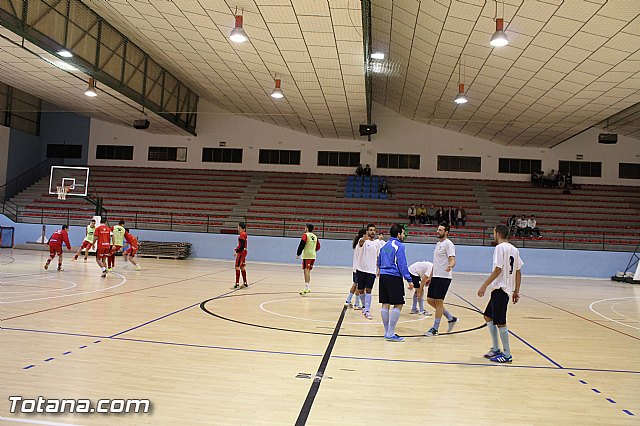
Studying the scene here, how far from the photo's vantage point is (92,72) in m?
17.6

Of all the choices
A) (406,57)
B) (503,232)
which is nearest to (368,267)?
(503,232)

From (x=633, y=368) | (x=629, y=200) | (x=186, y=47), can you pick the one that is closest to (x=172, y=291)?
(x=633, y=368)

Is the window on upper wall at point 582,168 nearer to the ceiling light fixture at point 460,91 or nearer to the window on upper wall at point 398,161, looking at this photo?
the window on upper wall at point 398,161

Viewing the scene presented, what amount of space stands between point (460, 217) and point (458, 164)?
6.76 meters

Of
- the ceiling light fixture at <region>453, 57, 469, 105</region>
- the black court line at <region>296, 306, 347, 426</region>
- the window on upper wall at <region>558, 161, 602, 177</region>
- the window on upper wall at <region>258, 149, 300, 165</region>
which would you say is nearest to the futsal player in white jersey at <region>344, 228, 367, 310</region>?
the black court line at <region>296, 306, 347, 426</region>

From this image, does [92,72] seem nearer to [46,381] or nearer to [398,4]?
[398,4]

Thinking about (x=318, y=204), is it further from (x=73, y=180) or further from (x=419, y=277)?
(x=419, y=277)

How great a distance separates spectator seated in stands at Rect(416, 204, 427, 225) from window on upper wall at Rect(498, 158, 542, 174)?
791 centimetres

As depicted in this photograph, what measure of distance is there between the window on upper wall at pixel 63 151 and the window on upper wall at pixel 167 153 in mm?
5108

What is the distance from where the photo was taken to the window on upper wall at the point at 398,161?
99.2 feet

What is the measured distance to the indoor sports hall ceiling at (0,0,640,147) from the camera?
42.7ft

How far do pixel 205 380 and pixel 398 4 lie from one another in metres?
13.4

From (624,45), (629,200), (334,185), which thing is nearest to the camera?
(624,45)

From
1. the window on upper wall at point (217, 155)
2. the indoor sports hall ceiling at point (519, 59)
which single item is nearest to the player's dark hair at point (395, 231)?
the indoor sports hall ceiling at point (519, 59)
